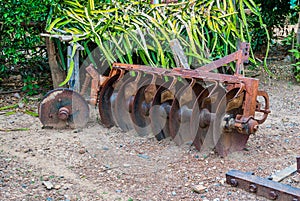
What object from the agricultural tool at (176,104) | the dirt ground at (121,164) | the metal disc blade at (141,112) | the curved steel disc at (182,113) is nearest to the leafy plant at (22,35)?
the agricultural tool at (176,104)

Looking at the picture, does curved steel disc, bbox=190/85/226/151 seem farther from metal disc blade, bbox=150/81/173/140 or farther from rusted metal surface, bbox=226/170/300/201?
rusted metal surface, bbox=226/170/300/201

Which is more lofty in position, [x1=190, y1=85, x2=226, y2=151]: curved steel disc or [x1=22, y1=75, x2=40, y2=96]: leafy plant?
[x1=22, y1=75, x2=40, y2=96]: leafy plant

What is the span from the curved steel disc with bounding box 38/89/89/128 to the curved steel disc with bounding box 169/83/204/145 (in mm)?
1058

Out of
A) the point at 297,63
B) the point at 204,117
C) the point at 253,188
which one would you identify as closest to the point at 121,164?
the point at 204,117

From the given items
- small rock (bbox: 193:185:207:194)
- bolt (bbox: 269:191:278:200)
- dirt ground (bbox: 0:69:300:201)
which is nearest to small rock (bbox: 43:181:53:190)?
dirt ground (bbox: 0:69:300:201)

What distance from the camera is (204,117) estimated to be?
3674mm

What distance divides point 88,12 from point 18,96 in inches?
63.5

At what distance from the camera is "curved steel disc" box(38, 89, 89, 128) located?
4387 mm

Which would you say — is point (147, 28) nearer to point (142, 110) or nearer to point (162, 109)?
point (142, 110)

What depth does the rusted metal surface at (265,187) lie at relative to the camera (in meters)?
2.26

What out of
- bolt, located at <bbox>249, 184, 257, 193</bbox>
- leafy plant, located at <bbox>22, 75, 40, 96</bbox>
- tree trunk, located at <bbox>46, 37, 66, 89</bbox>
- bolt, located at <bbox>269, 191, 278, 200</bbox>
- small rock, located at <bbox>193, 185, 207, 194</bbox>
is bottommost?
small rock, located at <bbox>193, 185, 207, 194</bbox>

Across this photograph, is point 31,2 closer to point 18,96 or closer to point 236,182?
point 18,96

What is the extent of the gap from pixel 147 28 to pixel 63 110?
4.05 feet

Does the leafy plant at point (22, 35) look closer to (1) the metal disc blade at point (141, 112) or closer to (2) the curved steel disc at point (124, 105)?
(2) the curved steel disc at point (124, 105)
